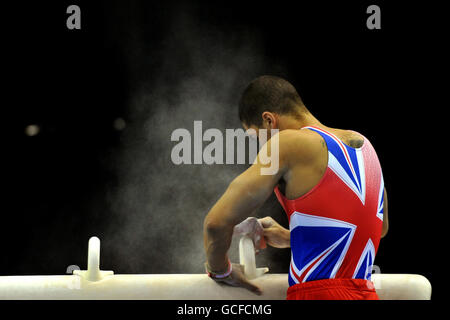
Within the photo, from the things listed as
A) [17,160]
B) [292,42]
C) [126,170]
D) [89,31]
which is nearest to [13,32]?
[89,31]

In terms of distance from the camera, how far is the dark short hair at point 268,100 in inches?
85.4

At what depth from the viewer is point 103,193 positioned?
11.8 feet

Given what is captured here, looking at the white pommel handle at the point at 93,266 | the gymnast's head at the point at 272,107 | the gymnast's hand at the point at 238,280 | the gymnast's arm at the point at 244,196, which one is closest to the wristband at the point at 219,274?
the gymnast's hand at the point at 238,280

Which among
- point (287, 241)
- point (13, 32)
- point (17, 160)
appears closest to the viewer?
point (287, 241)

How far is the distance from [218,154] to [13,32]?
1.55 meters

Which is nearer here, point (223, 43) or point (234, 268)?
point (234, 268)

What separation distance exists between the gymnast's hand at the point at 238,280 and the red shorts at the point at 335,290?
0.28 m

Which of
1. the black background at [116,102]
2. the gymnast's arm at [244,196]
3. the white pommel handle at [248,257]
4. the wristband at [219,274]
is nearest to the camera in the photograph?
the gymnast's arm at [244,196]

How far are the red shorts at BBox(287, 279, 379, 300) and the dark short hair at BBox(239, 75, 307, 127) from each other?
2.27 feet

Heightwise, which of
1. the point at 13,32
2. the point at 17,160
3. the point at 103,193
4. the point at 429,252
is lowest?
the point at 429,252

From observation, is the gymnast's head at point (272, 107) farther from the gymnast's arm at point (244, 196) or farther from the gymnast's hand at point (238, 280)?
the gymnast's hand at point (238, 280)

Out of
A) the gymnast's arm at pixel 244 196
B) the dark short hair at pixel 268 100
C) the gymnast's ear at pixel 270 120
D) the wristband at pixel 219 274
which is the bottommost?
the wristband at pixel 219 274

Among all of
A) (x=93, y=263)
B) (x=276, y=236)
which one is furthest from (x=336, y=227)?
(x=93, y=263)

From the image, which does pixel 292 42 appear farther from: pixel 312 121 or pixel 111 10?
pixel 312 121
